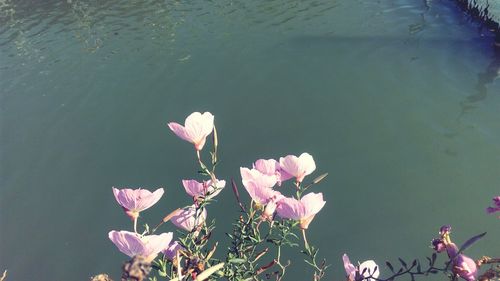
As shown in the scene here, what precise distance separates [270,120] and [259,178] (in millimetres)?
3643

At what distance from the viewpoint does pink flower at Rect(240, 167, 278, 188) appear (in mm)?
1303

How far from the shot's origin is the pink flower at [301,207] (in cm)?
127

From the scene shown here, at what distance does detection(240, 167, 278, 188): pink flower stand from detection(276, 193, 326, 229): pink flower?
59 mm

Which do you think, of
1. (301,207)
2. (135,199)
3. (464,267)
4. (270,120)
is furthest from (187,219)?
(270,120)

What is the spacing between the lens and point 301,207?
127cm

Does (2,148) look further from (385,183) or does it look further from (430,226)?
(430,226)

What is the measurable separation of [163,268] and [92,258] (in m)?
2.64

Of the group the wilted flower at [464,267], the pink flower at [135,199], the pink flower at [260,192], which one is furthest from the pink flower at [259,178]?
the wilted flower at [464,267]

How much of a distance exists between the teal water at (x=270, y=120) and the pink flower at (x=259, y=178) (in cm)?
200

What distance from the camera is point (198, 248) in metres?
1.39

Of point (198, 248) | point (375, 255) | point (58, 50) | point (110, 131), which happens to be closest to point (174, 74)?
point (110, 131)

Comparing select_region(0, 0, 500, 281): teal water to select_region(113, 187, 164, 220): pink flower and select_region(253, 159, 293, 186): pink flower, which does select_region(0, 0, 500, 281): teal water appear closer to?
select_region(253, 159, 293, 186): pink flower

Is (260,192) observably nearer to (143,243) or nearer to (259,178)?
(259,178)

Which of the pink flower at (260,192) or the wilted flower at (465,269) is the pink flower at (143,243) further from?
the wilted flower at (465,269)
